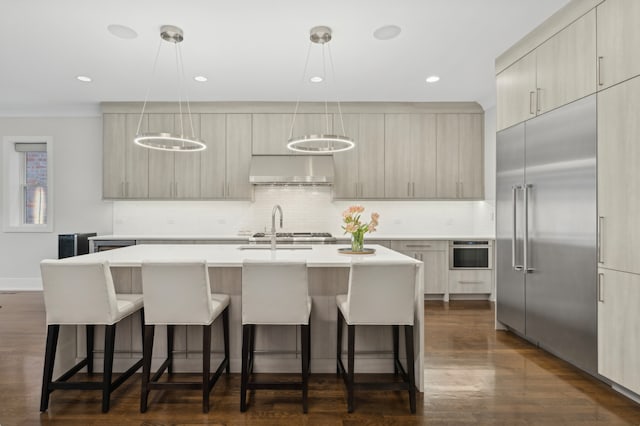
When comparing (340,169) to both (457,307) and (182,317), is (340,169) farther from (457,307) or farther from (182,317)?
(182,317)

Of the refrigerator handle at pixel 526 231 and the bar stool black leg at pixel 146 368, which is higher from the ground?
the refrigerator handle at pixel 526 231

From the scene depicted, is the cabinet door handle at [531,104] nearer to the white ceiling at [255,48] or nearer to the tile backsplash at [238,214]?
the white ceiling at [255,48]

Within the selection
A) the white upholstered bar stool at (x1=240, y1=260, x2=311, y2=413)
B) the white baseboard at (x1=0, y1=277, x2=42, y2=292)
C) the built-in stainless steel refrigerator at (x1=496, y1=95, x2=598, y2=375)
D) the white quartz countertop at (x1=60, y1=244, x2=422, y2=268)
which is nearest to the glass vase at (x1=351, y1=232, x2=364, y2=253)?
the white quartz countertop at (x1=60, y1=244, x2=422, y2=268)

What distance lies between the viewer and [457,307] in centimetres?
460

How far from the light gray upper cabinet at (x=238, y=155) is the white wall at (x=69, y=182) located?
2005mm

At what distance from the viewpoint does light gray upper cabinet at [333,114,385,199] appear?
5.17 m

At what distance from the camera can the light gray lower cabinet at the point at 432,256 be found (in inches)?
192

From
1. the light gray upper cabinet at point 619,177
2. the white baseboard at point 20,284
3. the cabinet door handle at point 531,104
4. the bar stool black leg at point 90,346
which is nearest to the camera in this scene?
the light gray upper cabinet at point 619,177

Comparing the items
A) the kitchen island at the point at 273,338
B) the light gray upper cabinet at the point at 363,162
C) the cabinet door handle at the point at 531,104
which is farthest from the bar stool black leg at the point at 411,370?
the light gray upper cabinet at the point at 363,162

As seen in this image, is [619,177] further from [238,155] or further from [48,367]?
[238,155]


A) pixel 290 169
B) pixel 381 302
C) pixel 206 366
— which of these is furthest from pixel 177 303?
pixel 290 169

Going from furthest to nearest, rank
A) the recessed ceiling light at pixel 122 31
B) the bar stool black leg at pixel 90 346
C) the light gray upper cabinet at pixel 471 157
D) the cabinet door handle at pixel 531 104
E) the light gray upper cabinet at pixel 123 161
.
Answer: the light gray upper cabinet at pixel 471 157
the light gray upper cabinet at pixel 123 161
the cabinet door handle at pixel 531 104
the recessed ceiling light at pixel 122 31
the bar stool black leg at pixel 90 346

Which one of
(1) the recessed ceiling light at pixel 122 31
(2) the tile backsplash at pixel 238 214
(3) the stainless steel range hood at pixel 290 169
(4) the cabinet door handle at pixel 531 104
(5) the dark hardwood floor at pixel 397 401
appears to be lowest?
(5) the dark hardwood floor at pixel 397 401

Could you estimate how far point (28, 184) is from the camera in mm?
5586
